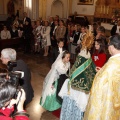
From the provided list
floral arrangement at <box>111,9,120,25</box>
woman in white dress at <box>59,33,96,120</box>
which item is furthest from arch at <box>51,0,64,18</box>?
woman in white dress at <box>59,33,96,120</box>

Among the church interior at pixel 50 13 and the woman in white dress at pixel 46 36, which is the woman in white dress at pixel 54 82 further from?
the woman in white dress at pixel 46 36

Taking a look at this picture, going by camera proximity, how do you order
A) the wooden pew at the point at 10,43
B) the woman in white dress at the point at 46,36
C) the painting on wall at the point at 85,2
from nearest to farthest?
the woman in white dress at the point at 46,36 < the wooden pew at the point at 10,43 < the painting on wall at the point at 85,2

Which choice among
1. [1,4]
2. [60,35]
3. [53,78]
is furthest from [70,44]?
[1,4]

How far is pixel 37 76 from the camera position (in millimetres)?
7617

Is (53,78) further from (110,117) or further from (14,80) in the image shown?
(14,80)

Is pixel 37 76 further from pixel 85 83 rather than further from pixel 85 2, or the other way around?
pixel 85 2

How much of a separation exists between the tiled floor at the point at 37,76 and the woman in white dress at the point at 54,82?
0.24 meters

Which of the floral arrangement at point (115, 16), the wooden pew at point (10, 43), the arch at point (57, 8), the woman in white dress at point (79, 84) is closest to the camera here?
the woman in white dress at point (79, 84)

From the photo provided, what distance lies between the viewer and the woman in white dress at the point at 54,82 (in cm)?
476

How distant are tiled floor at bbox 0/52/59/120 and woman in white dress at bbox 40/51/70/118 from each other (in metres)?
0.24

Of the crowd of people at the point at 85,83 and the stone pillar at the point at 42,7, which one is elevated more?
the stone pillar at the point at 42,7

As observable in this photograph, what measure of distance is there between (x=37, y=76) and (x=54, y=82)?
109 inches

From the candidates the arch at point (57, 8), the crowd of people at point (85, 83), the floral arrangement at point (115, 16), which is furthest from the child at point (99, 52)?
the arch at point (57, 8)

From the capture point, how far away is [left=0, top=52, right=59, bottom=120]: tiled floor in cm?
507
